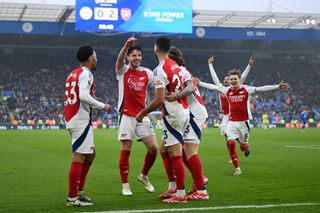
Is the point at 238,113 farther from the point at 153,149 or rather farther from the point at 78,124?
the point at 78,124

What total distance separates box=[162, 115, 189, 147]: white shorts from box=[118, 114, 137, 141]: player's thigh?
1.24 metres

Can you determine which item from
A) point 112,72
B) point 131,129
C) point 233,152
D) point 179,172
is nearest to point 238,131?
point 233,152

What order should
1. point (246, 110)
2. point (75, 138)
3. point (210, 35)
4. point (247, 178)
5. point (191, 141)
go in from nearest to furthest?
point (75, 138)
point (191, 141)
point (247, 178)
point (246, 110)
point (210, 35)

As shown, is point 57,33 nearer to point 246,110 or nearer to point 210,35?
point 210,35

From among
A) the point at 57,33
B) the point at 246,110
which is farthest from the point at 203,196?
the point at 57,33

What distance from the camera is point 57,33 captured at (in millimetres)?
51250

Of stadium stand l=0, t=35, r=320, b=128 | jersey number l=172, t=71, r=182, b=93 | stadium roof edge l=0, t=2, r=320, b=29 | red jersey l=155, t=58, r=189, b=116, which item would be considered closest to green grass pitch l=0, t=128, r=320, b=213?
red jersey l=155, t=58, r=189, b=116

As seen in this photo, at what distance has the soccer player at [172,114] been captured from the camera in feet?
26.2

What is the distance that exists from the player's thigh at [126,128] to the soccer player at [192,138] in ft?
2.10

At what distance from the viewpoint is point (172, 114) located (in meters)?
8.09

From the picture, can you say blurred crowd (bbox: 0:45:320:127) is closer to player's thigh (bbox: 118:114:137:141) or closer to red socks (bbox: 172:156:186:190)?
player's thigh (bbox: 118:114:137:141)

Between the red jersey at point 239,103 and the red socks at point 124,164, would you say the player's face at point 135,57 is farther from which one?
the red jersey at point 239,103

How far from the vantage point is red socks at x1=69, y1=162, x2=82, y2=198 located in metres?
7.77

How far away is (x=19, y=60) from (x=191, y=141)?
54.0 meters
